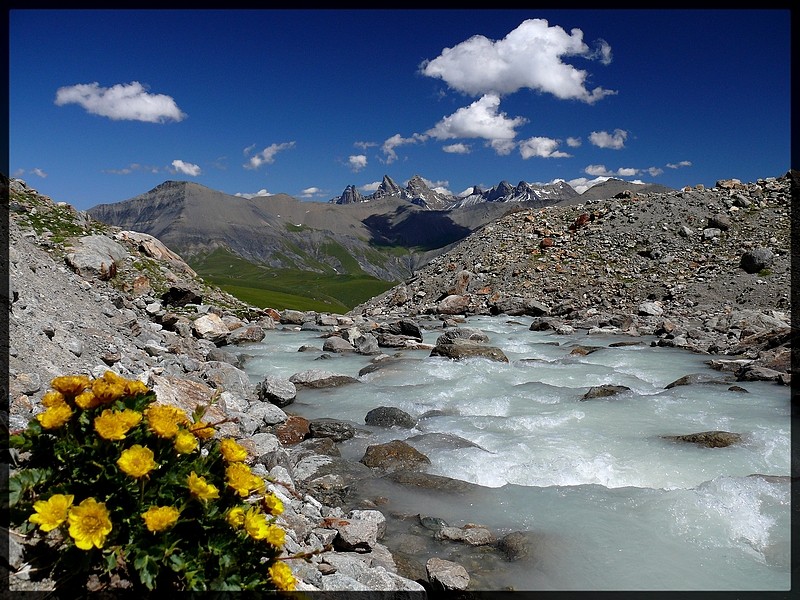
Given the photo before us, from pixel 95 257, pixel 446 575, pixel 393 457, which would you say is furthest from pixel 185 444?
pixel 95 257

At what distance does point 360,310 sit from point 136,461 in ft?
138

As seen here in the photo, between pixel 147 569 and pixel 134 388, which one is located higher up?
pixel 134 388

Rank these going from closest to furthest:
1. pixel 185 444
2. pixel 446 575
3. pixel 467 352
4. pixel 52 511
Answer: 1. pixel 52 511
2. pixel 185 444
3. pixel 446 575
4. pixel 467 352

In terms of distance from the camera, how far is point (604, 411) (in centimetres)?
1333

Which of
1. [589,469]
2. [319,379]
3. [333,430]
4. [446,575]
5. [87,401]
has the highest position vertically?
[87,401]

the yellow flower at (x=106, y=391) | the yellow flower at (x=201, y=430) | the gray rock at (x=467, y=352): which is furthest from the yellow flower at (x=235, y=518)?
the gray rock at (x=467, y=352)

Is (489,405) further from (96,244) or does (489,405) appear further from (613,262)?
(613,262)

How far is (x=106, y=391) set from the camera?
10.5 feet

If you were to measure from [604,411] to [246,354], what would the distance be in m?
13.8

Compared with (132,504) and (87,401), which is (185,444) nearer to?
(132,504)

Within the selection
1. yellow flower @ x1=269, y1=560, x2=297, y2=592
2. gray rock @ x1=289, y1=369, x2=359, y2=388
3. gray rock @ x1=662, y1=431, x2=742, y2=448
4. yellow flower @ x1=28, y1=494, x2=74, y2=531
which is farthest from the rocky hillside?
yellow flower @ x1=28, y1=494, x2=74, y2=531

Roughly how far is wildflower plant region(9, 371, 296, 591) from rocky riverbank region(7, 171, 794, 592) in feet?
1.10

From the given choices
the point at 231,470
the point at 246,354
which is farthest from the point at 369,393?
the point at 231,470

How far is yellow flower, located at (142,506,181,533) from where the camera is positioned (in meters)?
2.74
